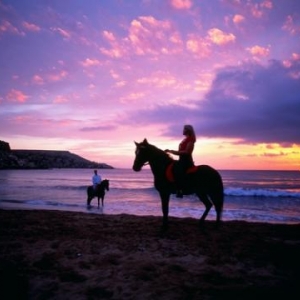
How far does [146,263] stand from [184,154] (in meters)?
3.23

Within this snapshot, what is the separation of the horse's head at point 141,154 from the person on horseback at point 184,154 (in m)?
0.67

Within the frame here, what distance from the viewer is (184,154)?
7383mm

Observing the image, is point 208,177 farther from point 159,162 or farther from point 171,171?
point 159,162

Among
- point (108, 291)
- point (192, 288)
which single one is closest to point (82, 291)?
point (108, 291)

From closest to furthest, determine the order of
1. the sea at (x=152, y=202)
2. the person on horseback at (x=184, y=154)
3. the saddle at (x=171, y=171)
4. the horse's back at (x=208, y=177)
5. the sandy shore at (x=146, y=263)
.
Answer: the sandy shore at (x=146, y=263) < the person on horseback at (x=184, y=154) < the saddle at (x=171, y=171) < the horse's back at (x=208, y=177) < the sea at (x=152, y=202)

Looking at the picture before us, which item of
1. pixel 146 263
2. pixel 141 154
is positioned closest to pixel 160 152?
pixel 141 154

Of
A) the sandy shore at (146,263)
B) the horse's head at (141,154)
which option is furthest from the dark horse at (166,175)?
the sandy shore at (146,263)

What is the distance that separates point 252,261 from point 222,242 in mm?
1382

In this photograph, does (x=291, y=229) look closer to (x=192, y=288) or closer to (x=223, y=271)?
(x=223, y=271)

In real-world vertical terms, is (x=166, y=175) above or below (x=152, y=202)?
above

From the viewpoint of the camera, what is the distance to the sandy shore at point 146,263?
3.93 meters

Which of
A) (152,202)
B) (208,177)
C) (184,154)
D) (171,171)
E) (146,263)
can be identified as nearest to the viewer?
(146,263)

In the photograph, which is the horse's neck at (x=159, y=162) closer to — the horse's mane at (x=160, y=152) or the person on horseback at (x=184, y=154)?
the horse's mane at (x=160, y=152)

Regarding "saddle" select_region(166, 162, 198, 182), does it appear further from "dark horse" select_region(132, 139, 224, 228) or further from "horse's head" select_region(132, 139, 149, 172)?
"horse's head" select_region(132, 139, 149, 172)
